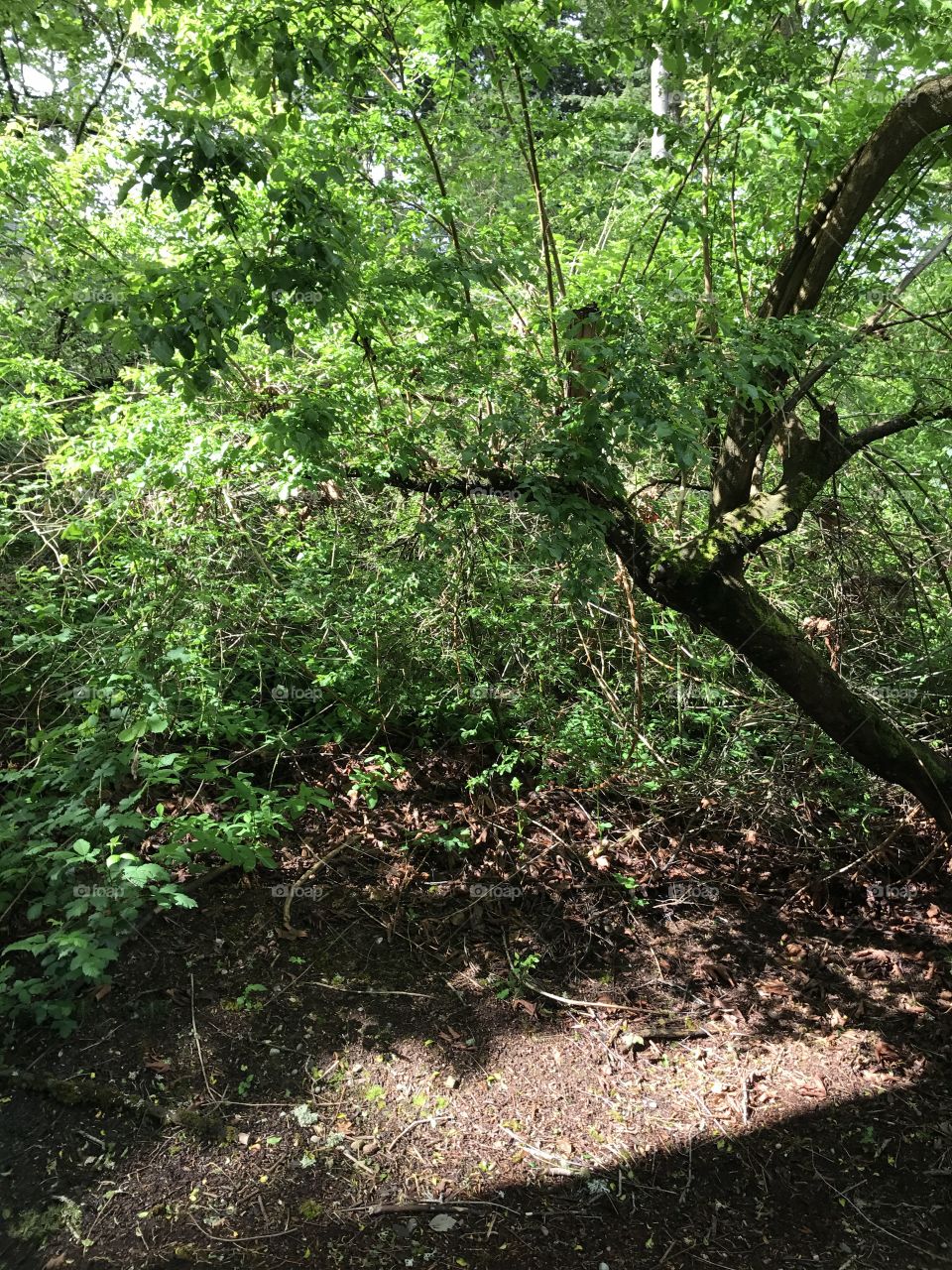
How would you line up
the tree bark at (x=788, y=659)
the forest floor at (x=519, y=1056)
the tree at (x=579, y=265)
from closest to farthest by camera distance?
the forest floor at (x=519, y=1056) → the tree at (x=579, y=265) → the tree bark at (x=788, y=659)

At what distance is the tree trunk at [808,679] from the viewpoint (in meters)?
3.97

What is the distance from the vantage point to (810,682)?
4152mm

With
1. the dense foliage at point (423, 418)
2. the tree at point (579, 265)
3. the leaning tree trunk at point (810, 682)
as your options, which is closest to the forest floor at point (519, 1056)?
the dense foliage at point (423, 418)

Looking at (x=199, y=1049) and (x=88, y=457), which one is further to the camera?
(x=88, y=457)

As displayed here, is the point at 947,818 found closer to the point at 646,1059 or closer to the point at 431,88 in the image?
the point at 646,1059

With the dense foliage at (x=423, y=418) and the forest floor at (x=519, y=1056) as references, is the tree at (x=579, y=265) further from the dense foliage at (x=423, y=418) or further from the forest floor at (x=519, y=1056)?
the forest floor at (x=519, y=1056)

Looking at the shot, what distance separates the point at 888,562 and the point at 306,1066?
4.39m

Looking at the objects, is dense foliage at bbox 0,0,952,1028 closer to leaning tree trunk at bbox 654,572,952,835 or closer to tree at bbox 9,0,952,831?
tree at bbox 9,0,952,831

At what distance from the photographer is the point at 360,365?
Answer: 149 inches

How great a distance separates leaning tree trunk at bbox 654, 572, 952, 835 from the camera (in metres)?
3.98

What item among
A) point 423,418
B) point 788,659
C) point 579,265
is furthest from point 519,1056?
point 579,265

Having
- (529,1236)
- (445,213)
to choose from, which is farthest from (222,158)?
(529,1236)

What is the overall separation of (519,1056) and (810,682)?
234 centimetres

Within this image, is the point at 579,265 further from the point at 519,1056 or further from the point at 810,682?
the point at 519,1056
